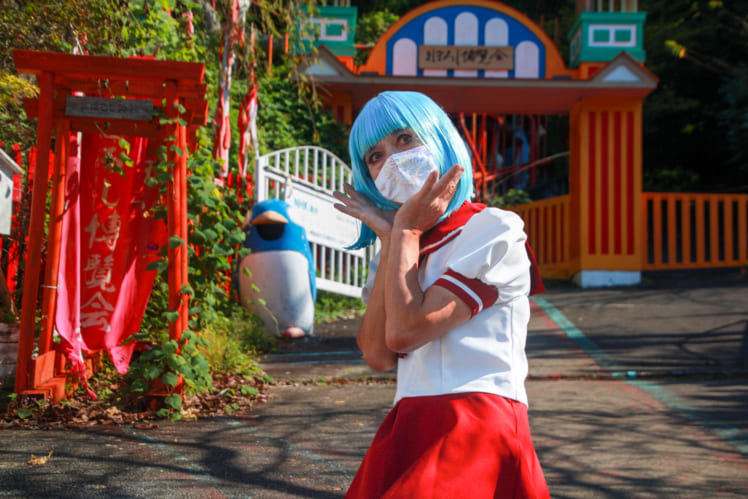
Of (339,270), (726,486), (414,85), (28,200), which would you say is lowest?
(726,486)

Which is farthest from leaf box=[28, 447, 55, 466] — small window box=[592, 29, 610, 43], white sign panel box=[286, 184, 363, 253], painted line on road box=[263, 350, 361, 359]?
small window box=[592, 29, 610, 43]

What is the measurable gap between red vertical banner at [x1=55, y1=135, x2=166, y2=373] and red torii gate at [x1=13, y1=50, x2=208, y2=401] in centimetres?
11

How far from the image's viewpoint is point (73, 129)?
4.56 meters

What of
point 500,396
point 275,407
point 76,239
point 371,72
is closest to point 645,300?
point 371,72

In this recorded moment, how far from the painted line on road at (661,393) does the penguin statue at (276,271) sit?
2.78 meters

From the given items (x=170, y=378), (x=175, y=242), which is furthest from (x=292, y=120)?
(x=170, y=378)

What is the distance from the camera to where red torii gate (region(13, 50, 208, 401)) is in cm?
416

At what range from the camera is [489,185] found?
16547mm

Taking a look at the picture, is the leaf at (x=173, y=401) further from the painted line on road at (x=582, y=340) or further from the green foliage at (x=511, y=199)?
the green foliage at (x=511, y=199)

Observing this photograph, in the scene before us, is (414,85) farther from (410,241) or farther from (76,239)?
(410,241)

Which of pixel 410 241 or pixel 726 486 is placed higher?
pixel 410 241

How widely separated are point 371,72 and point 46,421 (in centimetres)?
726

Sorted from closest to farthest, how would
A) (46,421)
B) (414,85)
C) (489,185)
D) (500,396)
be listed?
(500,396) → (46,421) → (414,85) → (489,185)

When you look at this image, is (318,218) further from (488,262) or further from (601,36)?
(488,262)
